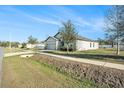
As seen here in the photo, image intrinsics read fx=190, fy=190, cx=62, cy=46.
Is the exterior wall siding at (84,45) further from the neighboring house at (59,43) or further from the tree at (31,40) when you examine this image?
the tree at (31,40)

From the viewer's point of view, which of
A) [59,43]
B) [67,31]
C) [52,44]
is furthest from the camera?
[52,44]

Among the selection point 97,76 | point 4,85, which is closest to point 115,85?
point 97,76

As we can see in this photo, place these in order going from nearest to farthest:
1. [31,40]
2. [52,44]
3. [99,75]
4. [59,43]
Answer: [99,75], [59,43], [52,44], [31,40]

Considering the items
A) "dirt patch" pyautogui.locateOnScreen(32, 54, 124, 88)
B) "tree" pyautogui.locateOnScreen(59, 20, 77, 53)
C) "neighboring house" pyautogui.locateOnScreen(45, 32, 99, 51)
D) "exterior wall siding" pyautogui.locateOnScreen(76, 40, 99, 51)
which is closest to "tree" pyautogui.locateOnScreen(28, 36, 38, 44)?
"neighboring house" pyautogui.locateOnScreen(45, 32, 99, 51)

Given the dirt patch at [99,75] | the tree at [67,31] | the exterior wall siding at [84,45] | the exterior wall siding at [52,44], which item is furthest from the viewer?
the exterior wall siding at [52,44]

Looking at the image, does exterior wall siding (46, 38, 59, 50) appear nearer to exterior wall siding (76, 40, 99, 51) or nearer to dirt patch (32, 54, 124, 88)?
exterior wall siding (76, 40, 99, 51)

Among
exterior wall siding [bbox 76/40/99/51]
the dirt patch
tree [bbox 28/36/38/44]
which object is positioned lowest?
the dirt patch

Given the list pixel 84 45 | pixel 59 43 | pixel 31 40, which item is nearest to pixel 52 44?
pixel 59 43

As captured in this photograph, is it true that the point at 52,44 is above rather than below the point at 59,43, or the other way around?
below

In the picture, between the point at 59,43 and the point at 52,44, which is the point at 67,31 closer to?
the point at 59,43

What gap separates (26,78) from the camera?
33.8ft

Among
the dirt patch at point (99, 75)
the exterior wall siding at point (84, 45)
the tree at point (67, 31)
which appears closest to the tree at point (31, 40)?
the exterior wall siding at point (84, 45)
